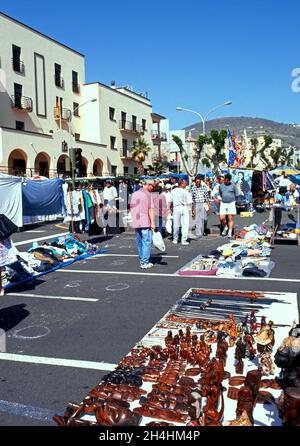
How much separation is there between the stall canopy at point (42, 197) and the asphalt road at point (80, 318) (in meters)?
8.62

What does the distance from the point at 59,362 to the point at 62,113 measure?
36342mm

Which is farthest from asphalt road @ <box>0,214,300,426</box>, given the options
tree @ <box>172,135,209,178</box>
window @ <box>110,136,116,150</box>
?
window @ <box>110,136,116,150</box>

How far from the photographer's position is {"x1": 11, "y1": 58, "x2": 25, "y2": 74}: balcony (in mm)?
32438

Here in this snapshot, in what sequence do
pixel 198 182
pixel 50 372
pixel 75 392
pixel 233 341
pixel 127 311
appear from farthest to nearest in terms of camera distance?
1. pixel 198 182
2. pixel 127 311
3. pixel 233 341
4. pixel 50 372
5. pixel 75 392

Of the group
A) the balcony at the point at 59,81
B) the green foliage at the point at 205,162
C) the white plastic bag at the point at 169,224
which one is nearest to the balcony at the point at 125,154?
A: the balcony at the point at 59,81

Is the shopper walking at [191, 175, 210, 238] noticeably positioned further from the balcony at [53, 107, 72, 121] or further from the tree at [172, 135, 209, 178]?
the tree at [172, 135, 209, 178]

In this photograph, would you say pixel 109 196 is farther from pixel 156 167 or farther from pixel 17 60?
pixel 156 167

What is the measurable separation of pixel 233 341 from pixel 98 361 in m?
1.48

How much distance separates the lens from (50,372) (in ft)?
13.6

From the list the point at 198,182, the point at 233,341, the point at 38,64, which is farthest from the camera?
the point at 38,64

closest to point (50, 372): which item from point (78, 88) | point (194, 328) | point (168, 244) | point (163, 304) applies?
point (194, 328)

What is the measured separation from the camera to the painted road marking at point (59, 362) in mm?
4223

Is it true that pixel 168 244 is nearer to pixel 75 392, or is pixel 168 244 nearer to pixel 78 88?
pixel 75 392

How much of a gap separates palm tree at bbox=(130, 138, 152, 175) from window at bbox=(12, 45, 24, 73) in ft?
57.9
